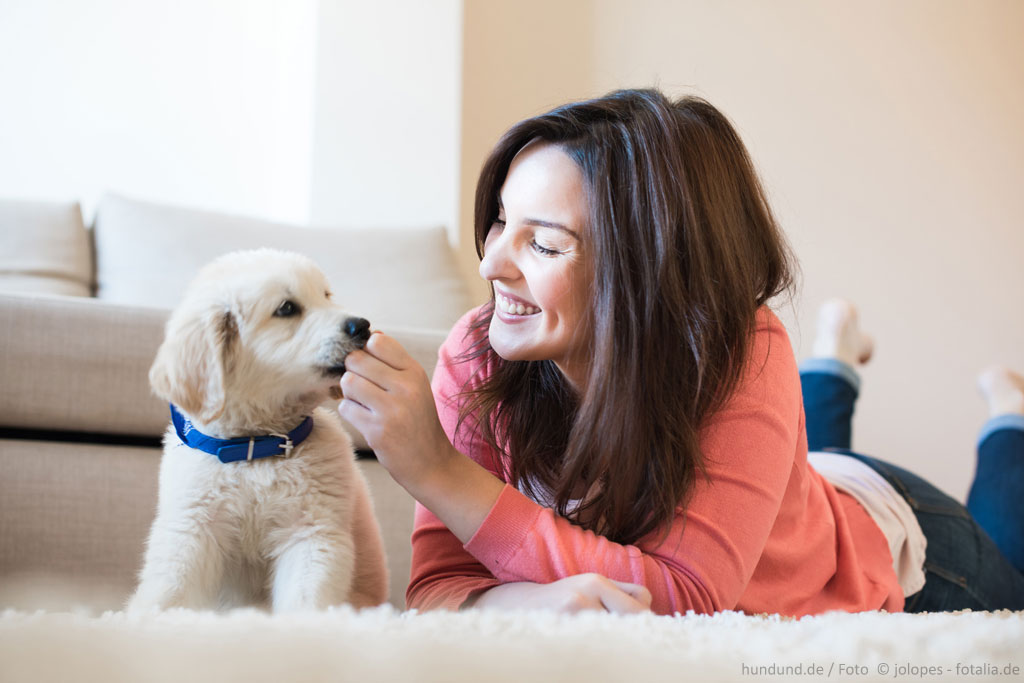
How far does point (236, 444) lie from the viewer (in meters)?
0.92

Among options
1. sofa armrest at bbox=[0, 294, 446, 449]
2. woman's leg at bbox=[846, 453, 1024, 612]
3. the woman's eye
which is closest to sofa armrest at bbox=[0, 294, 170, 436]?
sofa armrest at bbox=[0, 294, 446, 449]

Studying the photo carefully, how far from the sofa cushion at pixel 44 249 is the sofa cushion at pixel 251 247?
5cm

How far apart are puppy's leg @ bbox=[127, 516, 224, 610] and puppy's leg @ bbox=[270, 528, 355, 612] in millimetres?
72

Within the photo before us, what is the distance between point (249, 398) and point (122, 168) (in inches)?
87.1

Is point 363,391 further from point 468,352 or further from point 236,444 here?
point 468,352

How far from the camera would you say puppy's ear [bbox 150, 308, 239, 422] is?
2.90 feet

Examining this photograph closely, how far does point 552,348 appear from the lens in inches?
35.1

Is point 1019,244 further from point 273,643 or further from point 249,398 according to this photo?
point 273,643

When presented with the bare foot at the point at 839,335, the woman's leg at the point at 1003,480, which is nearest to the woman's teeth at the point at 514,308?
the bare foot at the point at 839,335

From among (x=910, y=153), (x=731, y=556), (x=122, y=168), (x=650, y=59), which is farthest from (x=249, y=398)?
(x=910, y=153)

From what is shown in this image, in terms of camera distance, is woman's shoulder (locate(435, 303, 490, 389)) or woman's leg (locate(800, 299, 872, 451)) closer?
woman's shoulder (locate(435, 303, 490, 389))

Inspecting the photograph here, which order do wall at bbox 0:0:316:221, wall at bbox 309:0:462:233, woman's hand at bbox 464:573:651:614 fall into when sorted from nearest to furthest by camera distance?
1. woman's hand at bbox 464:573:651:614
2. wall at bbox 0:0:316:221
3. wall at bbox 309:0:462:233

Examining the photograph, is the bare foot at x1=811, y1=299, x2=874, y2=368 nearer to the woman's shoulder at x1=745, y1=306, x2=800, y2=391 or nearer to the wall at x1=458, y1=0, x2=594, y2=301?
the woman's shoulder at x1=745, y1=306, x2=800, y2=391

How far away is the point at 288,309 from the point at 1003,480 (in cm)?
161
